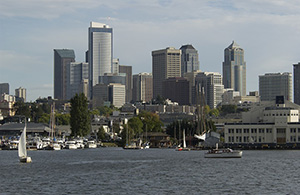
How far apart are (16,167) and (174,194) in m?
47.9

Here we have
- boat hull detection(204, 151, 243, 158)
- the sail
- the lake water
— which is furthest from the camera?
boat hull detection(204, 151, 243, 158)

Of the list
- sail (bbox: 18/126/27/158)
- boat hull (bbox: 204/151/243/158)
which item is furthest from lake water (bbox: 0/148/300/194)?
boat hull (bbox: 204/151/243/158)

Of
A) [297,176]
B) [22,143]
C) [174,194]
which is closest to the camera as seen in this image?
[174,194]

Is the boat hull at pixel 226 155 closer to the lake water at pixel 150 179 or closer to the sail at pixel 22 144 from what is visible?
the lake water at pixel 150 179

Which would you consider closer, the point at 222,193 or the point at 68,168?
the point at 222,193

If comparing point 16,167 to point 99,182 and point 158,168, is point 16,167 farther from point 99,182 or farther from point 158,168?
point 99,182

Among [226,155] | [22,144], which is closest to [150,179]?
[22,144]

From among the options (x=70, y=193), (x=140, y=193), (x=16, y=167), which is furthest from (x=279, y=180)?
(x=16, y=167)

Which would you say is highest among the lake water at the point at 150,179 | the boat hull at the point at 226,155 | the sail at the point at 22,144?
the sail at the point at 22,144

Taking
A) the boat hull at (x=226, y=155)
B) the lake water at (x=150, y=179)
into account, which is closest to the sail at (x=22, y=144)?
the lake water at (x=150, y=179)

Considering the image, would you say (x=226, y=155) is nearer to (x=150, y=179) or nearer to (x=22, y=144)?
(x=22, y=144)

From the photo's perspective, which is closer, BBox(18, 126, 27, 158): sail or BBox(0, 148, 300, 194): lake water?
BBox(0, 148, 300, 194): lake water

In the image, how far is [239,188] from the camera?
8188 centimetres

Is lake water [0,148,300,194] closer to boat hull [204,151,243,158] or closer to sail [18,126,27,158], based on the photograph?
sail [18,126,27,158]
